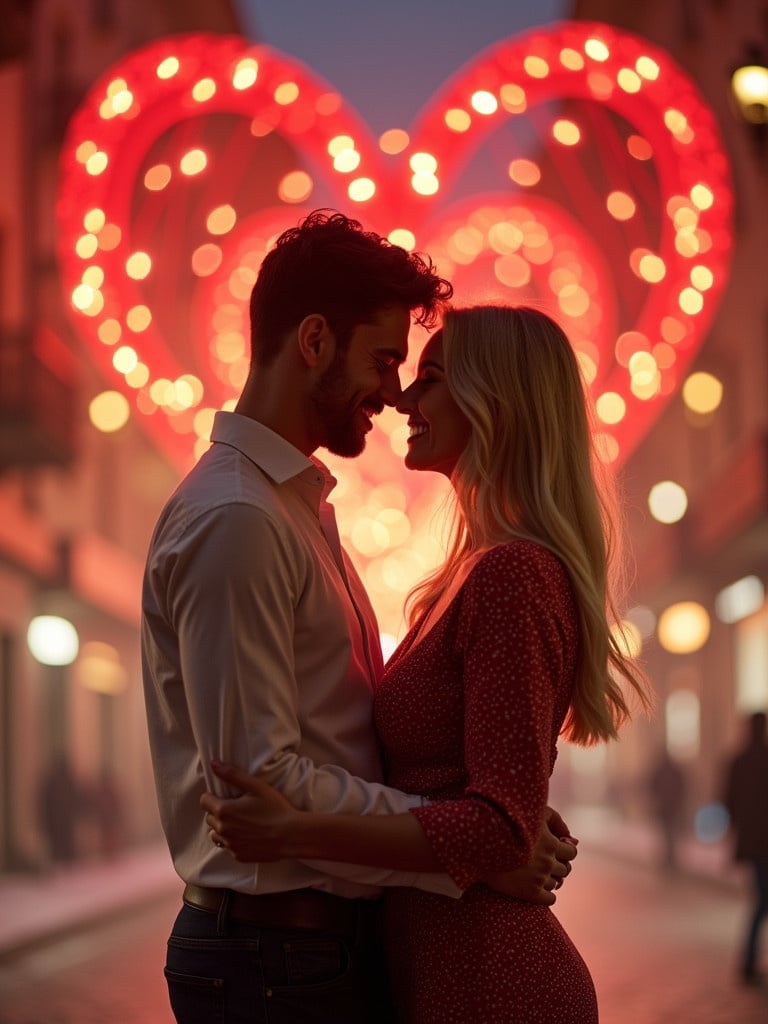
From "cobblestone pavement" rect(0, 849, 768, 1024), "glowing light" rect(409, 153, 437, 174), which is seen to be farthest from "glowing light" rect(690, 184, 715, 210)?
"cobblestone pavement" rect(0, 849, 768, 1024)

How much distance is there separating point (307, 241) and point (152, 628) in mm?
855

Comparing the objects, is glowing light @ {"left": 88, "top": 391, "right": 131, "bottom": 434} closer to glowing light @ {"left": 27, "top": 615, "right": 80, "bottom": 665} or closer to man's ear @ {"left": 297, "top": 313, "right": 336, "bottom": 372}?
glowing light @ {"left": 27, "top": 615, "right": 80, "bottom": 665}

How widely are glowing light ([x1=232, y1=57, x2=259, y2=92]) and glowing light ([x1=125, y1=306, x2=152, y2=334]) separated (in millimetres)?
1579

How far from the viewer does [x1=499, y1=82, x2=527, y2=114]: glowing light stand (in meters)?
10.4

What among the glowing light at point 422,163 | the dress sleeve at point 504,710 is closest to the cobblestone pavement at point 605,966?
the glowing light at point 422,163

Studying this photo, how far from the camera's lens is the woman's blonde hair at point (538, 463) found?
127 inches

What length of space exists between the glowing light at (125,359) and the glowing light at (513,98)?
290 centimetres

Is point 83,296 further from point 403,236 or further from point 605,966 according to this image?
A: point 605,966

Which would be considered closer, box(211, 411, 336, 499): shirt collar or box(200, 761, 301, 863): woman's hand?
box(200, 761, 301, 863): woman's hand

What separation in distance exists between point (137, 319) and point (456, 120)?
2.47m

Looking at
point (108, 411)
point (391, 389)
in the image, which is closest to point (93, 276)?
point (108, 411)

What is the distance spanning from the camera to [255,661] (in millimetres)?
2941

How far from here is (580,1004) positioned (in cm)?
312

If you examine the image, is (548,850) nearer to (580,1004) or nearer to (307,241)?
(580,1004)
